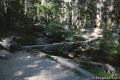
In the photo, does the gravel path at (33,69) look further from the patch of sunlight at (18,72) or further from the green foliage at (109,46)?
the green foliage at (109,46)

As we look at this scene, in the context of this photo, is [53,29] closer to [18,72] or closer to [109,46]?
[109,46]

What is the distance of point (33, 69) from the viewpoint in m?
10.8

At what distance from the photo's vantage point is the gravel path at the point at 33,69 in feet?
31.4

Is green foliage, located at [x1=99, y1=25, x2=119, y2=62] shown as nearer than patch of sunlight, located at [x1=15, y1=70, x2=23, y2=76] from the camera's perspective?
No

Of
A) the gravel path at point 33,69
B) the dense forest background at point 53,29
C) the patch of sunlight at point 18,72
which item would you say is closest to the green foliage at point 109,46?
the dense forest background at point 53,29

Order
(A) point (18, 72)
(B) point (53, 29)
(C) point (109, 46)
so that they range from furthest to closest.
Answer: (B) point (53, 29)
(C) point (109, 46)
(A) point (18, 72)

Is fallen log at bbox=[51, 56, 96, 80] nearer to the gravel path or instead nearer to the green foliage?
the gravel path

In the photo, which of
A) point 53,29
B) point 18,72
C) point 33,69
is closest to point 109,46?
point 33,69

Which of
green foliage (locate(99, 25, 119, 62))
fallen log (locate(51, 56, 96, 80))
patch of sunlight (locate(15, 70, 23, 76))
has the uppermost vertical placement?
green foliage (locate(99, 25, 119, 62))

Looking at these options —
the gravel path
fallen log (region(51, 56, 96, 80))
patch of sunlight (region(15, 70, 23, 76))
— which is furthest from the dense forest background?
patch of sunlight (region(15, 70, 23, 76))

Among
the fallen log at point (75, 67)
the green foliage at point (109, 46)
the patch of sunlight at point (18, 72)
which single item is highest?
the green foliage at point (109, 46)

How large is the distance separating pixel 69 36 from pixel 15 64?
32.5ft

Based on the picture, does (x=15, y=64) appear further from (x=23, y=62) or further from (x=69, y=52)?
(x=69, y=52)

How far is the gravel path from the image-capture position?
9586mm
